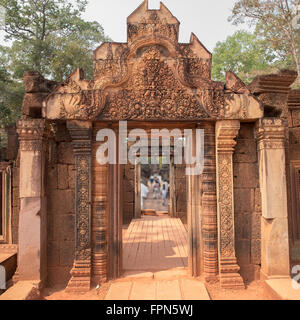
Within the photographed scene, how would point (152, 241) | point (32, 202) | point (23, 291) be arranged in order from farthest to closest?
point (152, 241)
point (32, 202)
point (23, 291)

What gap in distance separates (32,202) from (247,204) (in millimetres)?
3236

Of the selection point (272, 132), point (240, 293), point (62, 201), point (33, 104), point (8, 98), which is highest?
point (8, 98)

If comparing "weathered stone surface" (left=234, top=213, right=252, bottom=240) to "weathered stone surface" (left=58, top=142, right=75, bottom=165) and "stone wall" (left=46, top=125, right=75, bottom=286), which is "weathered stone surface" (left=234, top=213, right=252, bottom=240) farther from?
"weathered stone surface" (left=58, top=142, right=75, bottom=165)

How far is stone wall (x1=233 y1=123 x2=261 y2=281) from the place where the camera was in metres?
3.85

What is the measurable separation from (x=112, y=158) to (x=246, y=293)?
2787 millimetres

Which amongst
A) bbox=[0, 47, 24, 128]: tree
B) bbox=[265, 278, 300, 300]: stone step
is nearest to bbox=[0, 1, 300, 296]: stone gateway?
bbox=[265, 278, 300, 300]: stone step

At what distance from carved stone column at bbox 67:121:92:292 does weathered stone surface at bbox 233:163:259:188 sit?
7.49ft

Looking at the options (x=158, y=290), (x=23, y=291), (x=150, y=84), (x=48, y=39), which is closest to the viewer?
(x=23, y=291)

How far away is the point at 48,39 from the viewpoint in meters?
14.1

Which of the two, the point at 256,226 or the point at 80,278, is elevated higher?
the point at 256,226

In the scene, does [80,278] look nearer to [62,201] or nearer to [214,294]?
[62,201]

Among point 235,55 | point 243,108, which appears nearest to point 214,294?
point 243,108

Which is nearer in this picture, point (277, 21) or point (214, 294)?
point (214, 294)
